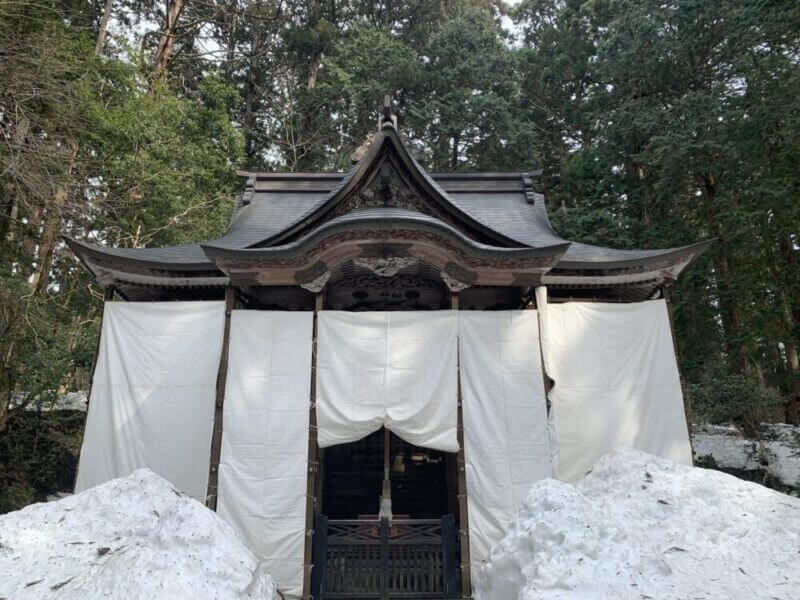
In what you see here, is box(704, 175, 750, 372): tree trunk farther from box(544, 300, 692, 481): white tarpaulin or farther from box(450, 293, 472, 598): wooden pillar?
box(450, 293, 472, 598): wooden pillar

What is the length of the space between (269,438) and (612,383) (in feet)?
16.5

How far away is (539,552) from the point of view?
4355mm

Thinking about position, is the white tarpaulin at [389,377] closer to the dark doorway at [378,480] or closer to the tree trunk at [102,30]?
the dark doorway at [378,480]

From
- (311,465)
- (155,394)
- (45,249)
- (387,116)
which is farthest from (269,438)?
(45,249)

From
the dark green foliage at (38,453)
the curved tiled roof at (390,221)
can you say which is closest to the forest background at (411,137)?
the dark green foliage at (38,453)

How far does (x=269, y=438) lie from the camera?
6711 millimetres

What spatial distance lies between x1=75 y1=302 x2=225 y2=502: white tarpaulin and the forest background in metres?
2.99

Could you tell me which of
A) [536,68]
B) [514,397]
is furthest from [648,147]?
[514,397]

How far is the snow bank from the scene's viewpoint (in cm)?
→ 386

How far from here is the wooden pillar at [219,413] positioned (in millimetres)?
6543

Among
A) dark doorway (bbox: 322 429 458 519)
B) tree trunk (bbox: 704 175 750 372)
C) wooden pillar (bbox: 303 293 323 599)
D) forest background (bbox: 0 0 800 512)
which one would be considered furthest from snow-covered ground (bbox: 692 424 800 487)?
wooden pillar (bbox: 303 293 323 599)

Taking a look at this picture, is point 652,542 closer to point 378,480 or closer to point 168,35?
point 378,480

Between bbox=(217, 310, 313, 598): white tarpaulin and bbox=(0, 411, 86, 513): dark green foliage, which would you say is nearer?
bbox=(217, 310, 313, 598): white tarpaulin

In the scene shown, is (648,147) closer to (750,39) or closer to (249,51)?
(750,39)
